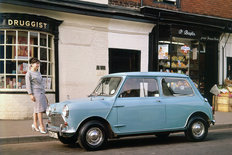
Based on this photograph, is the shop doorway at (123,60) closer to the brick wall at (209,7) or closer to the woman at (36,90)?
the brick wall at (209,7)

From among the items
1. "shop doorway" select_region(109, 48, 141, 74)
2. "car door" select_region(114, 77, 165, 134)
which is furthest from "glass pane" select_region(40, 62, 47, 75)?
"car door" select_region(114, 77, 165, 134)

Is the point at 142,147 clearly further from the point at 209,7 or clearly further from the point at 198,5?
the point at 209,7

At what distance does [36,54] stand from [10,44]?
3.20 ft

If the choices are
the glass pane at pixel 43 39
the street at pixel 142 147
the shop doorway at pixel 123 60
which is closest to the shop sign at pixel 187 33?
the shop doorway at pixel 123 60

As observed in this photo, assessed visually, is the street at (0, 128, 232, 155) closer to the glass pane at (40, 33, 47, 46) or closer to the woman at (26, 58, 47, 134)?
the woman at (26, 58, 47, 134)

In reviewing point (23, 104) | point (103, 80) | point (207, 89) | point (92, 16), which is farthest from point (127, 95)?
point (207, 89)

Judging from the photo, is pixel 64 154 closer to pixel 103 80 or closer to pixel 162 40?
pixel 103 80

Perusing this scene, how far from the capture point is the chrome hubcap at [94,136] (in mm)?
6465

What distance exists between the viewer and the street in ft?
21.4

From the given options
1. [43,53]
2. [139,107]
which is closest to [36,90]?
[139,107]

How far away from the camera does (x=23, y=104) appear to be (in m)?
11.0

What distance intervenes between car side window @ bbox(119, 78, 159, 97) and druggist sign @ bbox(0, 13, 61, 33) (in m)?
5.42

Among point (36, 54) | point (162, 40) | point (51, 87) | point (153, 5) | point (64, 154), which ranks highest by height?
point (153, 5)

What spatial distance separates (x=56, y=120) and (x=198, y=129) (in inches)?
138
